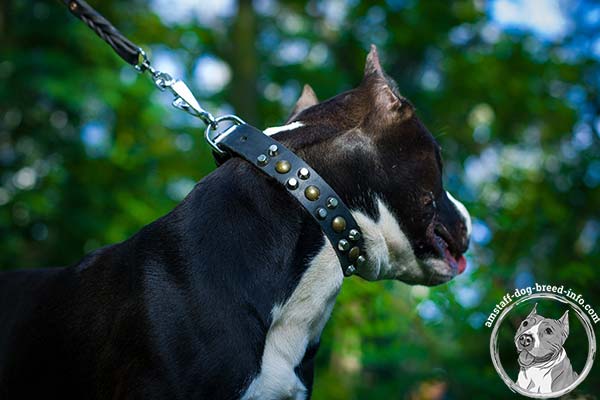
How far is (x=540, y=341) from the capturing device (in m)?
3.40

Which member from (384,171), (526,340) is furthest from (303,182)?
(526,340)

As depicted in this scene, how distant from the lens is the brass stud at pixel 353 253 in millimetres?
2957

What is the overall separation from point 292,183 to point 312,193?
0.08m

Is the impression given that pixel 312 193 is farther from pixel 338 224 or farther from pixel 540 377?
pixel 540 377

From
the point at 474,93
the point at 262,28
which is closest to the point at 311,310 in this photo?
the point at 474,93

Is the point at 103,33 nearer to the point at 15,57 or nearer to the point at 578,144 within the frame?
the point at 578,144

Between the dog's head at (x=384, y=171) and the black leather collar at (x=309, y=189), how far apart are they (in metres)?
0.11

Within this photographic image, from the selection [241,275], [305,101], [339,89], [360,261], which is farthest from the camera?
[339,89]

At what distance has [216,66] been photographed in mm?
15844

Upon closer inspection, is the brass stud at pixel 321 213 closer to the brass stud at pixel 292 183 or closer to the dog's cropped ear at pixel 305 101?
the brass stud at pixel 292 183

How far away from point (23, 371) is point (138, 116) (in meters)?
9.16

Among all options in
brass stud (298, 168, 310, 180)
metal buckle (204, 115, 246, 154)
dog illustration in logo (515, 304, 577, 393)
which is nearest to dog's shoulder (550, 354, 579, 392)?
dog illustration in logo (515, 304, 577, 393)

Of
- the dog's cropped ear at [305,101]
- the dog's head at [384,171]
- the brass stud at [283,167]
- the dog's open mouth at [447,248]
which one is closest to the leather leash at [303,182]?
the brass stud at [283,167]

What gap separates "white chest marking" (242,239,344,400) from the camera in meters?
2.78
